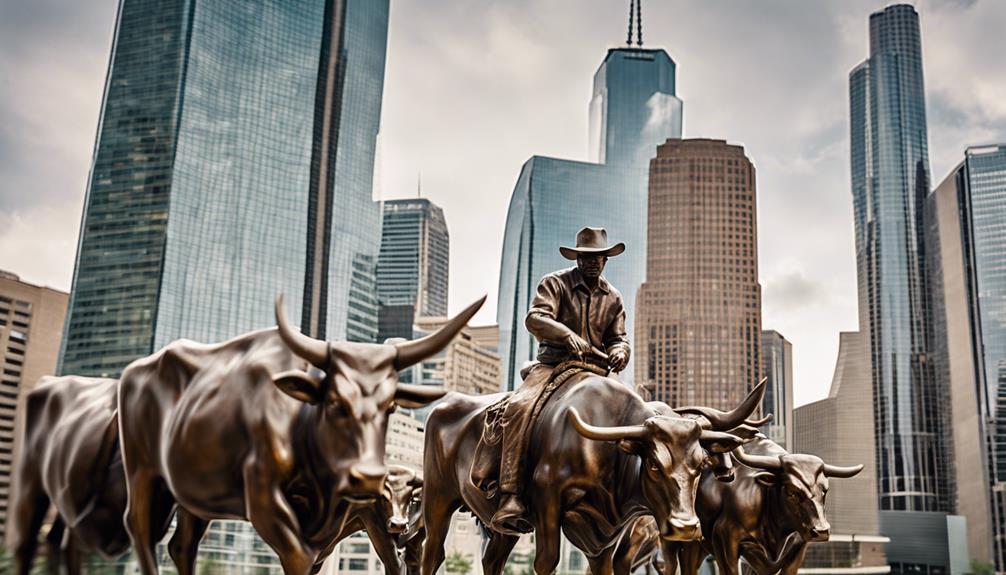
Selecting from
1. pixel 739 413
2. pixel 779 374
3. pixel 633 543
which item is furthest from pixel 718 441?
pixel 779 374

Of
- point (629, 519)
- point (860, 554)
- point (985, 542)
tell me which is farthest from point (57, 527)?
point (985, 542)

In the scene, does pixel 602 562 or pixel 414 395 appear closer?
pixel 414 395

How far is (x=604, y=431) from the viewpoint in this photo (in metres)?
5.90

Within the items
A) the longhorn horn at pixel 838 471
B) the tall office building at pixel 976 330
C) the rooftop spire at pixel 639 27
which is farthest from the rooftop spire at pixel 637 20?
the longhorn horn at pixel 838 471

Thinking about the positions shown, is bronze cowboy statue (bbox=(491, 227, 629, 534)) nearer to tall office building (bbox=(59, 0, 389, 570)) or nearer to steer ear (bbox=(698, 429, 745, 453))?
steer ear (bbox=(698, 429, 745, 453))

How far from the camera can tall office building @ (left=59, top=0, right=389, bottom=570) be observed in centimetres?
7481

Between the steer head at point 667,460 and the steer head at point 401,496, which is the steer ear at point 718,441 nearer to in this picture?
the steer head at point 667,460

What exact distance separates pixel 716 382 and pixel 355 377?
102 metres

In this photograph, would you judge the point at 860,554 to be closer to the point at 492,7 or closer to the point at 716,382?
the point at 716,382

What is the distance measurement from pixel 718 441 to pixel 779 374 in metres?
106

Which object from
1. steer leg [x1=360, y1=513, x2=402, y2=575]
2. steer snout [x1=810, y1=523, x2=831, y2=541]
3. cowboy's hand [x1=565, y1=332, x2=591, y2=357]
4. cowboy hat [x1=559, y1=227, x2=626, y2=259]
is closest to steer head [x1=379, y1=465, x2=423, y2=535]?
steer leg [x1=360, y1=513, x2=402, y2=575]

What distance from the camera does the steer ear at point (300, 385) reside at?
428 cm

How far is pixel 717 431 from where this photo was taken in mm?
6691

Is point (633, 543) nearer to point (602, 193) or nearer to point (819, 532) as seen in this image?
point (819, 532)
